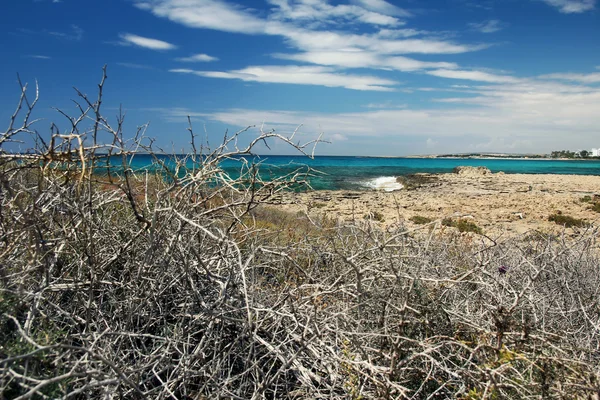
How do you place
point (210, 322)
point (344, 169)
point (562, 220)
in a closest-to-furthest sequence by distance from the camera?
point (210, 322) → point (562, 220) → point (344, 169)

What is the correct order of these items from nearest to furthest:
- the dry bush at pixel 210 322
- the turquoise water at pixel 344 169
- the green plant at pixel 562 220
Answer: the dry bush at pixel 210 322, the turquoise water at pixel 344 169, the green plant at pixel 562 220

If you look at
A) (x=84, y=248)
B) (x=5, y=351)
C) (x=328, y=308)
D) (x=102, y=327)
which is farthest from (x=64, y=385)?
(x=328, y=308)

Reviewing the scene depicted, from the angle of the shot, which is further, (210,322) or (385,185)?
(385,185)

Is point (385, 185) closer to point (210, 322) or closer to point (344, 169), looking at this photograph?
point (344, 169)

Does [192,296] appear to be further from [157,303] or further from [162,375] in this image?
[162,375]

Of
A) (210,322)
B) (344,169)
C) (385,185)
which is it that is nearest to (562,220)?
(210,322)

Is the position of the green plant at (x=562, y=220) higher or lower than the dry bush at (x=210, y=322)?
lower

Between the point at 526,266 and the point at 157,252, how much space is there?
3575mm

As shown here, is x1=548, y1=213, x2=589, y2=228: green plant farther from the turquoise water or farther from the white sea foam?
the white sea foam

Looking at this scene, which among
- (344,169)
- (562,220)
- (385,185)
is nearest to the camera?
(562,220)

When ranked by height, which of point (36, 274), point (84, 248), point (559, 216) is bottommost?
point (559, 216)

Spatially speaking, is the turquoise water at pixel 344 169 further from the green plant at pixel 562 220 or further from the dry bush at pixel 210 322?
the green plant at pixel 562 220

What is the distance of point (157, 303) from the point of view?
102 inches

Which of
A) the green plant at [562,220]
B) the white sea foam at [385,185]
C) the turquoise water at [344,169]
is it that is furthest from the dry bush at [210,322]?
the white sea foam at [385,185]
